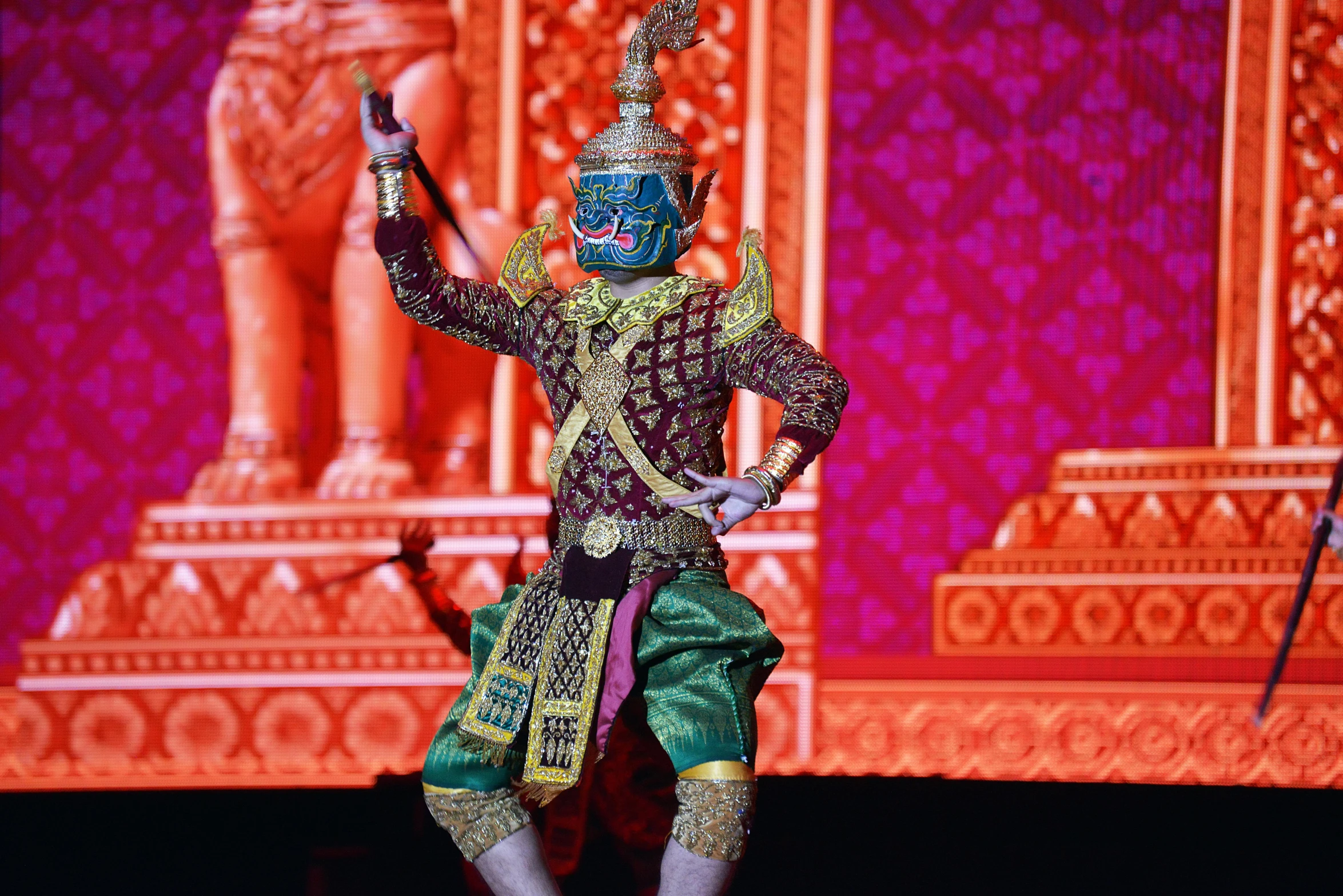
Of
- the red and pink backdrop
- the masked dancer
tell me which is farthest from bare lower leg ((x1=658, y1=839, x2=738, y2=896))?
the red and pink backdrop

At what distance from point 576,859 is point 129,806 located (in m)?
1.52

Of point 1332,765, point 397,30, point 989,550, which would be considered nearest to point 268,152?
point 397,30

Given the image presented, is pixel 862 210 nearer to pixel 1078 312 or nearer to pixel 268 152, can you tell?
pixel 1078 312

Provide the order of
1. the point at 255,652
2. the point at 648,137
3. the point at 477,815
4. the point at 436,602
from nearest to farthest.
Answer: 1. the point at 477,815
2. the point at 648,137
3. the point at 436,602
4. the point at 255,652

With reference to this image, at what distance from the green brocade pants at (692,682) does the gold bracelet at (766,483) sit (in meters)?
0.27

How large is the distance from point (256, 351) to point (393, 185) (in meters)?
2.22

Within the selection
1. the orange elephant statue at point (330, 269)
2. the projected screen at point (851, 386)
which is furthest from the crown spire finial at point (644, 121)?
the orange elephant statue at point (330, 269)

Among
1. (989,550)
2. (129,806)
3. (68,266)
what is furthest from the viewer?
(68,266)

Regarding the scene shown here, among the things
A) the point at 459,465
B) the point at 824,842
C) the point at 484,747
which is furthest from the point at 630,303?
the point at 459,465

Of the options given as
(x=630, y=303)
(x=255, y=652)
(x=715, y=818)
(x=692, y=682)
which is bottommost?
(x=255, y=652)

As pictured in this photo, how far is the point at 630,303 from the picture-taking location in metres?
2.35

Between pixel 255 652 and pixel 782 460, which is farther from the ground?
pixel 782 460

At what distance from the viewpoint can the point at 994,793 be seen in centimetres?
354

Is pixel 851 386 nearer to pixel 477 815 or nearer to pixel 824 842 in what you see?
pixel 824 842
